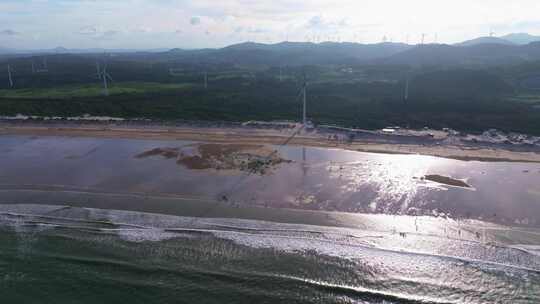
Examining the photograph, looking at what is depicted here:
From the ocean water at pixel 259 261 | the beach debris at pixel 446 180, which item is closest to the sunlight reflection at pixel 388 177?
the beach debris at pixel 446 180

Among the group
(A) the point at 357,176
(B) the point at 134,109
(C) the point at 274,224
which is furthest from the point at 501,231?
(B) the point at 134,109

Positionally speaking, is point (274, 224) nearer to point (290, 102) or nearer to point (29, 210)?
point (29, 210)

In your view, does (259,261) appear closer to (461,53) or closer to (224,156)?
(224,156)

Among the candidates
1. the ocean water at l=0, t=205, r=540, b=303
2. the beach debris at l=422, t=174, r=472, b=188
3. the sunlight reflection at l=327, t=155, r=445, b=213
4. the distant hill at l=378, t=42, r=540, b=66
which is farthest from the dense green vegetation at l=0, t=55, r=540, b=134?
the distant hill at l=378, t=42, r=540, b=66

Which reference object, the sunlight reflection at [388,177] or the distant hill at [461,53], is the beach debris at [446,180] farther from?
the distant hill at [461,53]

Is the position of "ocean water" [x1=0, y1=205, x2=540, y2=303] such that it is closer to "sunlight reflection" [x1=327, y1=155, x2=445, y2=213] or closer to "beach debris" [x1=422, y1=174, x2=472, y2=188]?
"sunlight reflection" [x1=327, y1=155, x2=445, y2=213]

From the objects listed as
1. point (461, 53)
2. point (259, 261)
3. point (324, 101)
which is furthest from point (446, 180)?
point (461, 53)

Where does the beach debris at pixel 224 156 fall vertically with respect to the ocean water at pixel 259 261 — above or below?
above

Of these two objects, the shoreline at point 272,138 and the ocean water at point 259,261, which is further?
the shoreline at point 272,138
